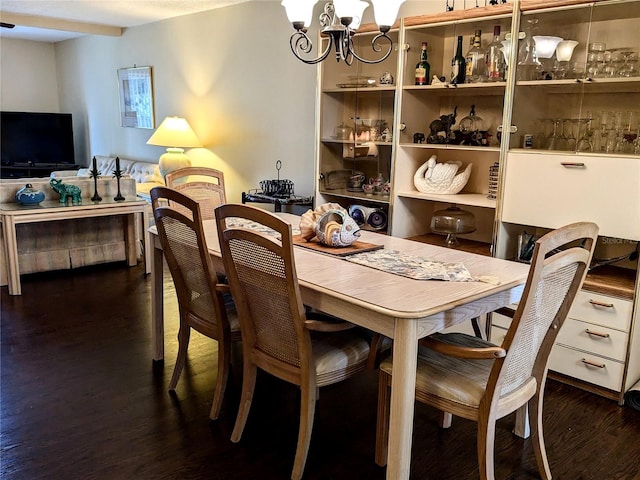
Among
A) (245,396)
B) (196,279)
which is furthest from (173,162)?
(245,396)

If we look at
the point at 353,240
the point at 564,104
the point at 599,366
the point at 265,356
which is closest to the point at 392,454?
the point at 265,356

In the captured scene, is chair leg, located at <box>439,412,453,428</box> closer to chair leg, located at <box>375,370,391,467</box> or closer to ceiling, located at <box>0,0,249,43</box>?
chair leg, located at <box>375,370,391,467</box>

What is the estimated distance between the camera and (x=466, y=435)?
2.36 meters

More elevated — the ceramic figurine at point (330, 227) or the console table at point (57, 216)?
the ceramic figurine at point (330, 227)

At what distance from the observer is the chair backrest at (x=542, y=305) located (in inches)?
63.0

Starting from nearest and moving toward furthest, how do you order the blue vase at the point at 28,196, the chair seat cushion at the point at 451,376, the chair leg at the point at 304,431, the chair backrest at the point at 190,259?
the chair seat cushion at the point at 451,376 < the chair leg at the point at 304,431 < the chair backrest at the point at 190,259 < the blue vase at the point at 28,196

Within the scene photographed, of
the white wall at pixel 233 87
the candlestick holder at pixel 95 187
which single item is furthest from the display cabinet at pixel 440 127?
the candlestick holder at pixel 95 187

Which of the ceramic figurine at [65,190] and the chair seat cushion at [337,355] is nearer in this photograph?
the chair seat cushion at [337,355]

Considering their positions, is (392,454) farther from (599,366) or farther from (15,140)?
(15,140)

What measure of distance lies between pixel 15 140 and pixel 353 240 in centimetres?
705

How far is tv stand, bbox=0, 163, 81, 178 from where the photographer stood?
25.4ft

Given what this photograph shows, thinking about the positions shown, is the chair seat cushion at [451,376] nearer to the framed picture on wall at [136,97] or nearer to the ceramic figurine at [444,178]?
the ceramic figurine at [444,178]

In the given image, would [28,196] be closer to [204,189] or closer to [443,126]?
[204,189]

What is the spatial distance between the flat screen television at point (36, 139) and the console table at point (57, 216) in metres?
3.93
